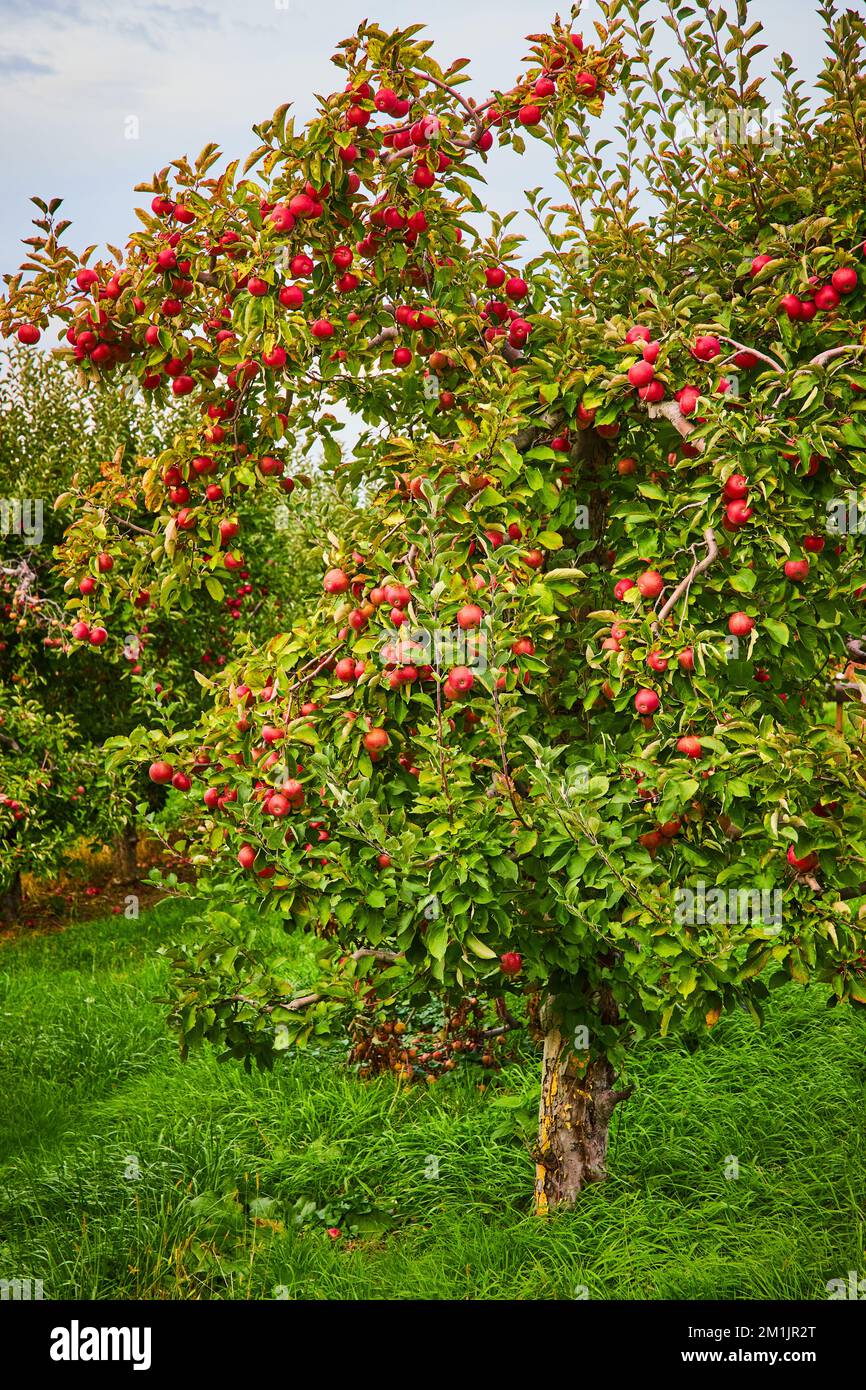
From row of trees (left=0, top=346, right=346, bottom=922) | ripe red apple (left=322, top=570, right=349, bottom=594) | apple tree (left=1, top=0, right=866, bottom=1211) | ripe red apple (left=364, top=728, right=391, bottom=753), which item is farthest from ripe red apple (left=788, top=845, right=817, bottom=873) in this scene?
row of trees (left=0, top=346, right=346, bottom=922)

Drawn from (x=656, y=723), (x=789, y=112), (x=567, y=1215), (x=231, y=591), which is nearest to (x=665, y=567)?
(x=656, y=723)

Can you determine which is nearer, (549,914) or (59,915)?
(549,914)

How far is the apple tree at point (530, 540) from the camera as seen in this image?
277 cm

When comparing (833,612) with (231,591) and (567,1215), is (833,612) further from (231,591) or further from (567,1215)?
(231,591)

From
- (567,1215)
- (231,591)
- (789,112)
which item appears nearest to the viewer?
(789,112)

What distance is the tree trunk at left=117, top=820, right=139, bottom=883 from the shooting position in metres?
10.8

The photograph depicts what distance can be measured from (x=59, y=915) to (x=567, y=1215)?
787 centimetres

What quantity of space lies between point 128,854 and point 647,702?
912cm

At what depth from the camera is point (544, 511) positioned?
3570mm

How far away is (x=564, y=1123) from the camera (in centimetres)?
393

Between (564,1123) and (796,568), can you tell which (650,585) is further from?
(564,1123)

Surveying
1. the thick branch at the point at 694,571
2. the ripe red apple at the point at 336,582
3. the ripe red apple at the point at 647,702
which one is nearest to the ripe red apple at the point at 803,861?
the ripe red apple at the point at 647,702

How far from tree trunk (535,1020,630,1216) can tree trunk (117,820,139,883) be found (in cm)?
749
